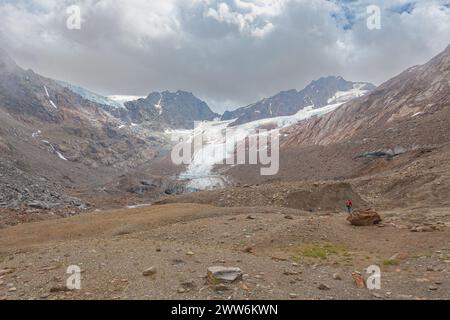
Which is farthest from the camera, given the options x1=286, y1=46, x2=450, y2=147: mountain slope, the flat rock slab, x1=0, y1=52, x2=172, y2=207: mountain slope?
x1=0, y1=52, x2=172, y2=207: mountain slope

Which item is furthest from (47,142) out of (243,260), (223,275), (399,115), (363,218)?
(223,275)

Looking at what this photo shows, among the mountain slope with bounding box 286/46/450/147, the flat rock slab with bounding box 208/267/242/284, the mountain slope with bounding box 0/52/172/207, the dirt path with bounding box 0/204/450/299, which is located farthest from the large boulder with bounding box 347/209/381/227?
the mountain slope with bounding box 0/52/172/207

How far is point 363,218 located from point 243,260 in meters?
10.9

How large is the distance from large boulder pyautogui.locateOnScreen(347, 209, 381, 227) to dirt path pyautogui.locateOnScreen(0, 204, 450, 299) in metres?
0.55

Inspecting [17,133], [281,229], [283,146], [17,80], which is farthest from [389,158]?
[17,80]

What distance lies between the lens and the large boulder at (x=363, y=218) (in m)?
22.6

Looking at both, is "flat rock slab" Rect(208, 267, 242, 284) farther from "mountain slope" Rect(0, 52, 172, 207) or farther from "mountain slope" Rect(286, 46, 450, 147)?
"mountain slope" Rect(0, 52, 172, 207)

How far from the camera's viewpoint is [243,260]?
1440 cm

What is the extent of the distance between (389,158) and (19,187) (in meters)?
55.1

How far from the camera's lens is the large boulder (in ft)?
74.3

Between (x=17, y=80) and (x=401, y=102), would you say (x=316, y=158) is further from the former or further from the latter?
(x=17, y=80)

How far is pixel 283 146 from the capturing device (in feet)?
472

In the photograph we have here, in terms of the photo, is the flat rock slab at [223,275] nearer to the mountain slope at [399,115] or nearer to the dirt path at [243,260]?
the dirt path at [243,260]
